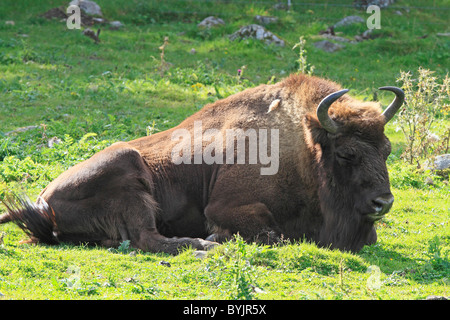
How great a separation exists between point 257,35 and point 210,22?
2.14 metres

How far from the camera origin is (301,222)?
7043 mm

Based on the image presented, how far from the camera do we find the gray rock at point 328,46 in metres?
16.5

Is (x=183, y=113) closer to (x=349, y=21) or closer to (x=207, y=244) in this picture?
(x=207, y=244)

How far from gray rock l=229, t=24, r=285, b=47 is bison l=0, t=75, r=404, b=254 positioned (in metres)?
9.08

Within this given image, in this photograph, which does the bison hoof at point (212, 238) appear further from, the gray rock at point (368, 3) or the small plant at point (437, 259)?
the gray rock at point (368, 3)

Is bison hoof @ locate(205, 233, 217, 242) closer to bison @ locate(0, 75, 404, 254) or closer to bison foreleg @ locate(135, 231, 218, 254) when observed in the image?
bison @ locate(0, 75, 404, 254)

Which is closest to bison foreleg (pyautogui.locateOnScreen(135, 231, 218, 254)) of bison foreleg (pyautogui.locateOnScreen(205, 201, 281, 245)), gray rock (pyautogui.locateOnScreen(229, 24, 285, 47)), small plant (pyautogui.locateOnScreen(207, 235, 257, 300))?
bison foreleg (pyautogui.locateOnScreen(205, 201, 281, 245))

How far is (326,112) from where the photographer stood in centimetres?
662

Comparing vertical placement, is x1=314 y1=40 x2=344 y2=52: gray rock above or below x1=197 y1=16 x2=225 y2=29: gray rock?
below

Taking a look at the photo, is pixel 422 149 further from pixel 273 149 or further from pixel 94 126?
pixel 94 126

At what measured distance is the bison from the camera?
665 centimetres

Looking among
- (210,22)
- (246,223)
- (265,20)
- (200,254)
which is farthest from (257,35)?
(200,254)

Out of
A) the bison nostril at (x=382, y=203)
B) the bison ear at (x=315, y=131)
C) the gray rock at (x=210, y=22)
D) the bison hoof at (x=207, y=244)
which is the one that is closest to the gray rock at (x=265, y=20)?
the gray rock at (x=210, y=22)
